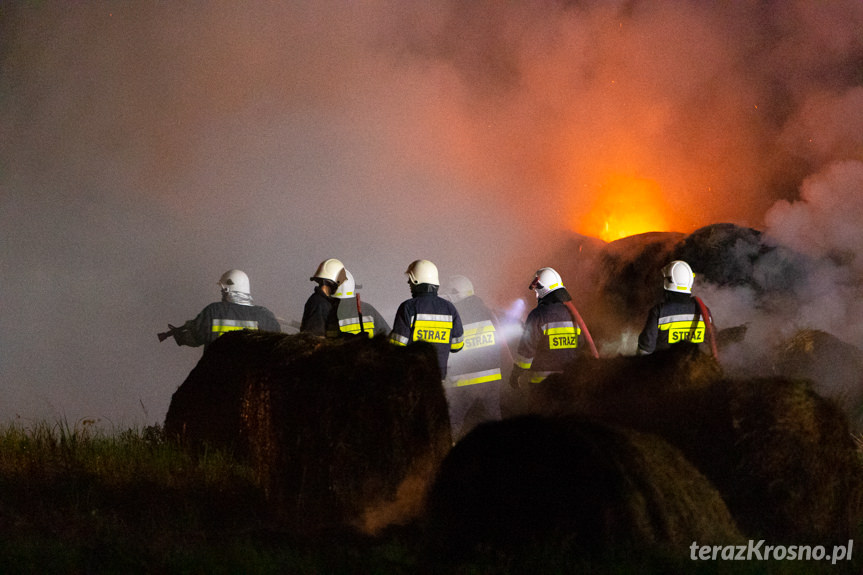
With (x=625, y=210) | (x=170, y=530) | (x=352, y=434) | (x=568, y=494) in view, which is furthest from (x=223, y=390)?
(x=625, y=210)

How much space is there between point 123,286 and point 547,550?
1193 centimetres

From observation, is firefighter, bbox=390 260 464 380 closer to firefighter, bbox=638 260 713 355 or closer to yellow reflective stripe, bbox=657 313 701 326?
firefighter, bbox=638 260 713 355

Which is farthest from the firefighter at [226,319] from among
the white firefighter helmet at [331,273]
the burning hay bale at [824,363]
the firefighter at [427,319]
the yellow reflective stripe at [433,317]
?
the burning hay bale at [824,363]

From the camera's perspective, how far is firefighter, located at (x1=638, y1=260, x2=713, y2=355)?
696cm

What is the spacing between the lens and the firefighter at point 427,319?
6352mm

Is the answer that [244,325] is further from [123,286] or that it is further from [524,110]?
[524,110]

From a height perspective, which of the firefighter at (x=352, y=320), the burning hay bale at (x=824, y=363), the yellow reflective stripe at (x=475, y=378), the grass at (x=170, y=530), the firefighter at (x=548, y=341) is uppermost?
the firefighter at (x=352, y=320)

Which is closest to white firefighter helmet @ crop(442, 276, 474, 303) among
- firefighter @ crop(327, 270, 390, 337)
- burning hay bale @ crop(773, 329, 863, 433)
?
firefighter @ crop(327, 270, 390, 337)

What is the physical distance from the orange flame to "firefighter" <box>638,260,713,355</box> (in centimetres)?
876

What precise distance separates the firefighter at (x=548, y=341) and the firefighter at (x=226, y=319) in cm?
249

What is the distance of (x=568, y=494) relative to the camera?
3.68 metres

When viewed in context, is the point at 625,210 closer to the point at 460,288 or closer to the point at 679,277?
the point at 460,288

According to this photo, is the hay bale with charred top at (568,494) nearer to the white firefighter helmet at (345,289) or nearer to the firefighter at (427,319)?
the firefighter at (427,319)

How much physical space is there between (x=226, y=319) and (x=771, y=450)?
5160mm
